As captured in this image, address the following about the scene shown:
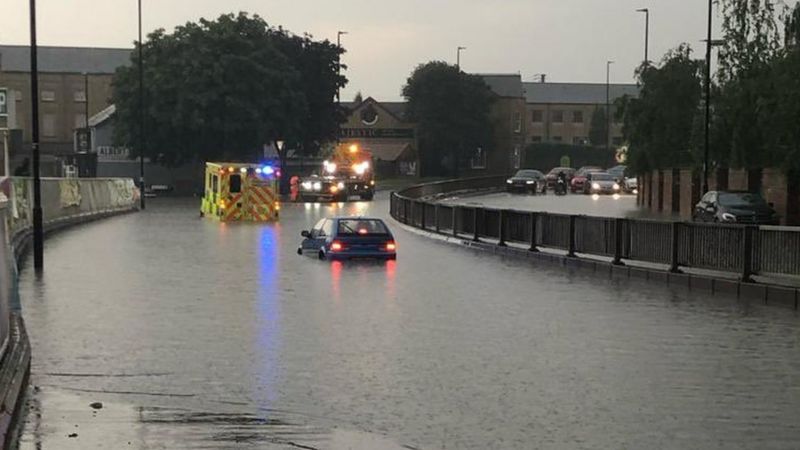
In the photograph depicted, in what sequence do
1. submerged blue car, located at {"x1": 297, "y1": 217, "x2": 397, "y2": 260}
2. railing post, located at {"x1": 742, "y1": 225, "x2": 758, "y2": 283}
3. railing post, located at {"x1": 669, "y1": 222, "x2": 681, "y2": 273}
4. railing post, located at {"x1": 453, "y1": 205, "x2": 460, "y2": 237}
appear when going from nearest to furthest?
railing post, located at {"x1": 742, "y1": 225, "x2": 758, "y2": 283}
railing post, located at {"x1": 669, "y1": 222, "x2": 681, "y2": 273}
submerged blue car, located at {"x1": 297, "y1": 217, "x2": 397, "y2": 260}
railing post, located at {"x1": 453, "y1": 205, "x2": 460, "y2": 237}

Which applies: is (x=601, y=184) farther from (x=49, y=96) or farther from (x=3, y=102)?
(x=49, y=96)

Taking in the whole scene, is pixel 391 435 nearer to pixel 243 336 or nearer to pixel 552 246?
pixel 243 336

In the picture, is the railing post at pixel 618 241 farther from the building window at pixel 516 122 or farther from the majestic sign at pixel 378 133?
the building window at pixel 516 122

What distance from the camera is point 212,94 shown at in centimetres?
8194

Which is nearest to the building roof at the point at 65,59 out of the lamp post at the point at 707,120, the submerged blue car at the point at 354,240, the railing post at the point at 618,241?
the lamp post at the point at 707,120

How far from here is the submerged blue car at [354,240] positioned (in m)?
27.1

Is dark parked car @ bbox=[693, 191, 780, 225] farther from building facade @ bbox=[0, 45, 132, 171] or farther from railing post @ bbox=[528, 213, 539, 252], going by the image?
building facade @ bbox=[0, 45, 132, 171]

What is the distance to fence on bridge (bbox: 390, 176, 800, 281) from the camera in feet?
64.1

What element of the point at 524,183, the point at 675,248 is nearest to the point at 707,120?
the point at 675,248

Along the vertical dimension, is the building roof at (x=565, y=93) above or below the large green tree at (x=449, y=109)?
above

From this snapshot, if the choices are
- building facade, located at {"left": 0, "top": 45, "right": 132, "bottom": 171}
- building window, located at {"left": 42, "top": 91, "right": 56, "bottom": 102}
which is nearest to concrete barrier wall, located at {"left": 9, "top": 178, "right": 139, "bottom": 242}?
building facade, located at {"left": 0, "top": 45, "right": 132, "bottom": 171}

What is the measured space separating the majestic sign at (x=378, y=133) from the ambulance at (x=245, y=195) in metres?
73.4

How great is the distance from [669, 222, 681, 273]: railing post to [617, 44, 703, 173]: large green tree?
32883 millimetres

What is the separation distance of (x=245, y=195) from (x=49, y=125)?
84.4 meters
